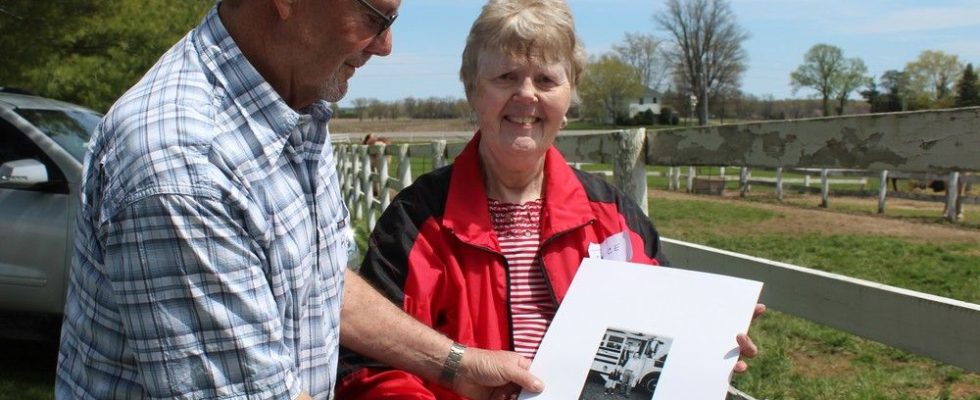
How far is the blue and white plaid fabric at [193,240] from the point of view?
106 centimetres

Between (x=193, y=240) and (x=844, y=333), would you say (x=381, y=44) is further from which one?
(x=844, y=333)

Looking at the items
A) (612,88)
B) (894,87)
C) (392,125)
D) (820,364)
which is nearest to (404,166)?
(820,364)

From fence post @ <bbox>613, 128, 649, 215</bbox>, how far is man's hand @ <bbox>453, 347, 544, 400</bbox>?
56.6 inches

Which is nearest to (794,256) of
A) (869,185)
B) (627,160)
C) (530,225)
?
(627,160)

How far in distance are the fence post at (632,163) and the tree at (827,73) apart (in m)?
75.0

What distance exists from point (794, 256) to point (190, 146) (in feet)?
31.6

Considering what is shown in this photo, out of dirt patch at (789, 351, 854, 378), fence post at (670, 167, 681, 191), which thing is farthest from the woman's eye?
fence post at (670, 167, 681, 191)

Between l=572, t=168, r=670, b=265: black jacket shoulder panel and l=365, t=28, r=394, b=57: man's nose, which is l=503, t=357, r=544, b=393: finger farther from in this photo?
l=365, t=28, r=394, b=57: man's nose

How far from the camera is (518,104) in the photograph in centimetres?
215

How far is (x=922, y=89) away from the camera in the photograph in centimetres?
3819

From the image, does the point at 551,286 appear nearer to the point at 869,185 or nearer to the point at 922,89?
the point at 869,185

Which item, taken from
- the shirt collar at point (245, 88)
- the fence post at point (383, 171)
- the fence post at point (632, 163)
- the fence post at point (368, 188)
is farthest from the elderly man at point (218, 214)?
the fence post at point (368, 188)

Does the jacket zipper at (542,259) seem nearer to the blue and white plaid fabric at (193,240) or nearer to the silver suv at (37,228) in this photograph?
the blue and white plaid fabric at (193,240)

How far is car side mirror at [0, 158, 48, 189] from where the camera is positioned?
4703 millimetres
